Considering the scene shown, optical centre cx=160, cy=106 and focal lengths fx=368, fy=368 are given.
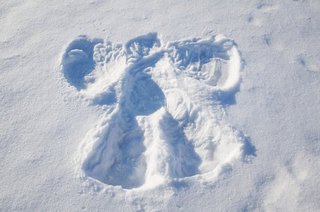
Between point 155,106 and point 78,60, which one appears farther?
point 78,60

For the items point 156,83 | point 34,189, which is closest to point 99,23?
point 156,83

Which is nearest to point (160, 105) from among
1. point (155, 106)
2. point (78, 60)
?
point (155, 106)

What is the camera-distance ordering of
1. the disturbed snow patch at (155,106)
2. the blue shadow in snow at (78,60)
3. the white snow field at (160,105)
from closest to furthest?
1. the white snow field at (160,105)
2. the disturbed snow patch at (155,106)
3. the blue shadow in snow at (78,60)

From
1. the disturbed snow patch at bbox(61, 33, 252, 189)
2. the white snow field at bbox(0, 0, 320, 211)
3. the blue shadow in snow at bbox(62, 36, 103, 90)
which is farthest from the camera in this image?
the blue shadow in snow at bbox(62, 36, 103, 90)

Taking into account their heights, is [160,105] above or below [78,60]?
below

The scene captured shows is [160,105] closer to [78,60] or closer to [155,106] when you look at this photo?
[155,106]

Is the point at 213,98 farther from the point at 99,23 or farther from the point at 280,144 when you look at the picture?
the point at 99,23

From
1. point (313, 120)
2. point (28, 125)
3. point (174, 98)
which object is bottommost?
point (313, 120)
